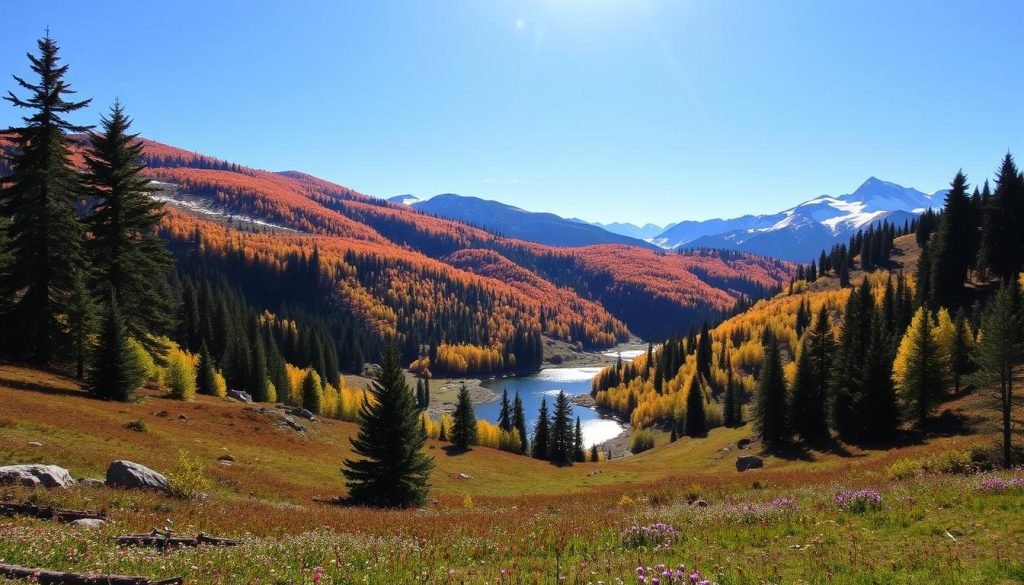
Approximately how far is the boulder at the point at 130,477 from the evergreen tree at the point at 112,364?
23.7 meters

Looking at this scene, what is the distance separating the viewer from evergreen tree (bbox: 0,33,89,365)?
3797cm

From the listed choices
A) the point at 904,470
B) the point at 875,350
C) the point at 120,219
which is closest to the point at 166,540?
the point at 904,470

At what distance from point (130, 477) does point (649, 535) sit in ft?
64.0

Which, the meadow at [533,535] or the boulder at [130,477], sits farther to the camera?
the boulder at [130,477]

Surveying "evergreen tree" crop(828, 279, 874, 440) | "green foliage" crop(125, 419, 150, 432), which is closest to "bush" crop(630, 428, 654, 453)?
"evergreen tree" crop(828, 279, 874, 440)

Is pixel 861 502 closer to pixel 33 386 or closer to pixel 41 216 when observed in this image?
pixel 33 386

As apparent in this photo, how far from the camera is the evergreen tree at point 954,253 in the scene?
304 feet

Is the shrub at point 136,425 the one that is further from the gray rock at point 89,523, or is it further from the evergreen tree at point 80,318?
the gray rock at point 89,523

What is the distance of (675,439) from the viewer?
107875mm

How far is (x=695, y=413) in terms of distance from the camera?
10356cm

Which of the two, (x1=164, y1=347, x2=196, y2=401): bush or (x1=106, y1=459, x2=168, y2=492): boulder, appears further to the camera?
(x1=164, y1=347, x2=196, y2=401): bush

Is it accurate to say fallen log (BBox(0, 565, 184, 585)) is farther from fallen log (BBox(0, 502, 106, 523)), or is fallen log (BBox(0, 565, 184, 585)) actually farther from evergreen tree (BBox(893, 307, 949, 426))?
evergreen tree (BBox(893, 307, 949, 426))

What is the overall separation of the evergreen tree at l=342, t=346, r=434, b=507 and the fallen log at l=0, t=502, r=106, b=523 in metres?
17.7

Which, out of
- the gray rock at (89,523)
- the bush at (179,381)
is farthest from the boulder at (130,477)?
the bush at (179,381)
